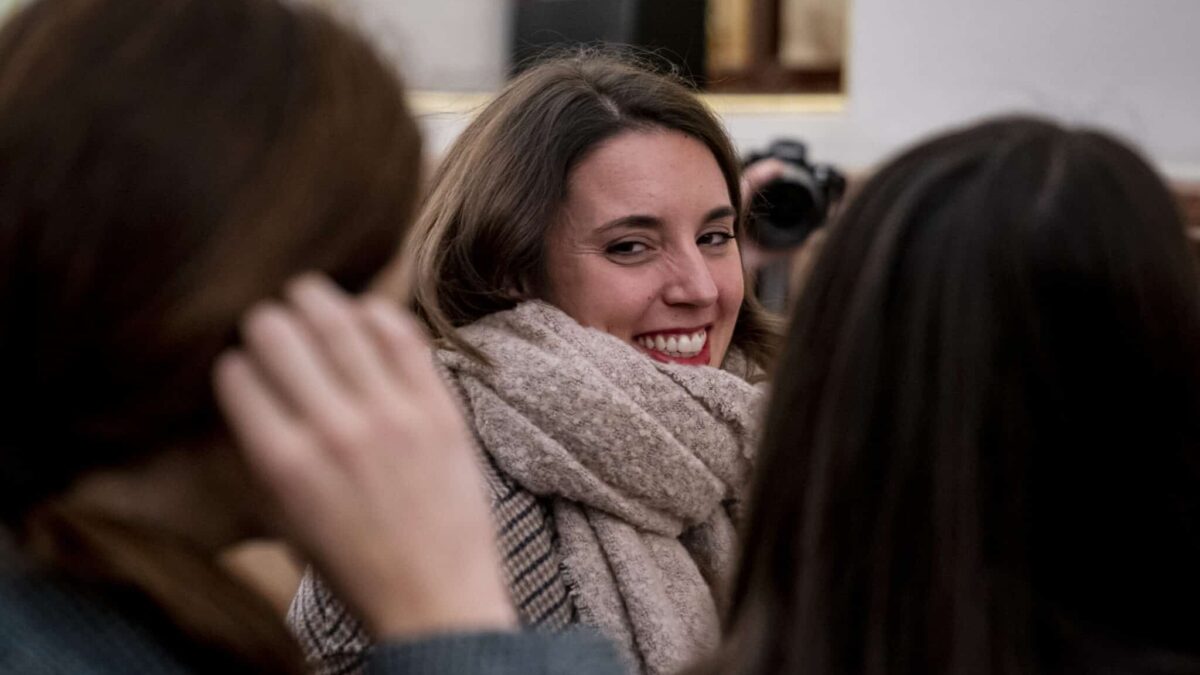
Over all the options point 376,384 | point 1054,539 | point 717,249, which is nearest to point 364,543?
point 376,384

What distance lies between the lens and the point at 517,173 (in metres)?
1.64

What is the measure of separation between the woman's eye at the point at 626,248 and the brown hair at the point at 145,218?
3.07 feet

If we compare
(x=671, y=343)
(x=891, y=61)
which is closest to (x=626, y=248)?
(x=671, y=343)

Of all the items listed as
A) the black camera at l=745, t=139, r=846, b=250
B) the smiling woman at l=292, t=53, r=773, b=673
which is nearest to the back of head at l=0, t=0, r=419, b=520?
the smiling woman at l=292, t=53, r=773, b=673

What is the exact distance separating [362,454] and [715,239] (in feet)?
3.59

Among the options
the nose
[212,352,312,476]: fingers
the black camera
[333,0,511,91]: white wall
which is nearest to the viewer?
[212,352,312,476]: fingers

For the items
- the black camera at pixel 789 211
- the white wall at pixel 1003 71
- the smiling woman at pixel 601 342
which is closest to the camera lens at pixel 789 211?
the black camera at pixel 789 211

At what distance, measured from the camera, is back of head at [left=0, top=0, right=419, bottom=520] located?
0.66m

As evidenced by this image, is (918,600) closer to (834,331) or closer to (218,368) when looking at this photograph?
(834,331)

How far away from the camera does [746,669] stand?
750 mm

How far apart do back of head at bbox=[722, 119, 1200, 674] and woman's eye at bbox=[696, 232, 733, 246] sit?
935 mm

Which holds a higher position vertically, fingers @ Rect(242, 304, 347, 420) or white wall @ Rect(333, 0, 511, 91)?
fingers @ Rect(242, 304, 347, 420)

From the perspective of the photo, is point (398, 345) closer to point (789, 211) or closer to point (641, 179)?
point (641, 179)

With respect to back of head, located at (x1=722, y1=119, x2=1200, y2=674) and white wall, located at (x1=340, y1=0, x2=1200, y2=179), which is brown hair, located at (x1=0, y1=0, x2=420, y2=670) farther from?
white wall, located at (x1=340, y1=0, x2=1200, y2=179)
